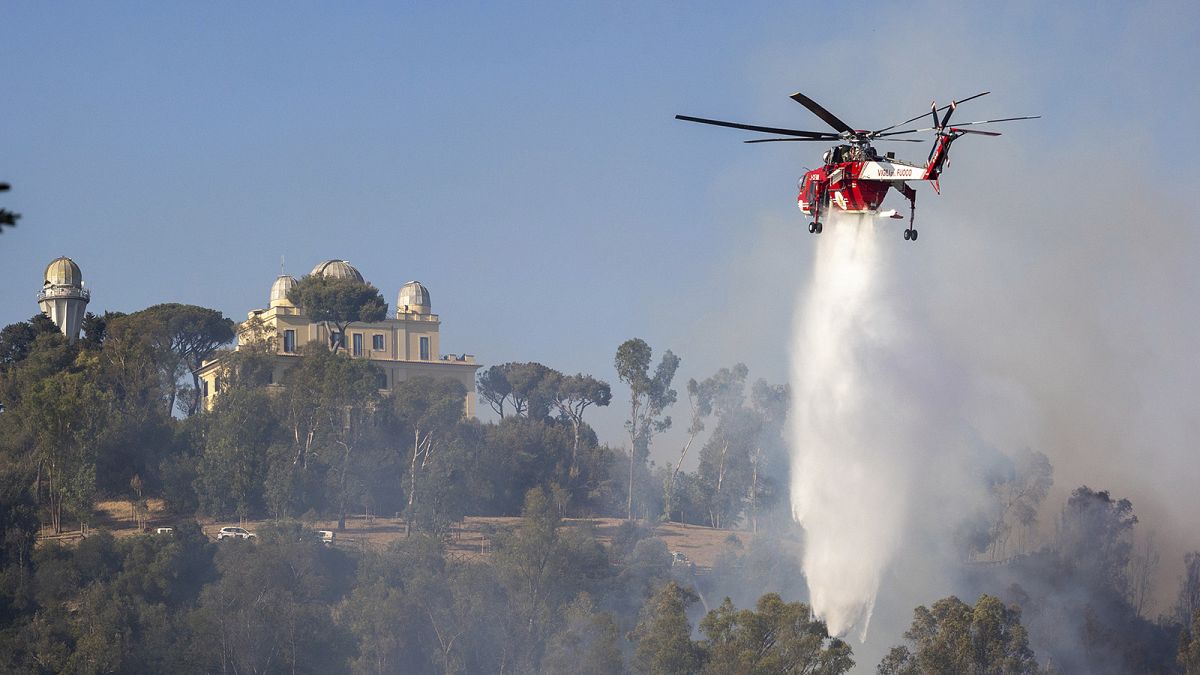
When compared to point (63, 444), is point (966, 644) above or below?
below

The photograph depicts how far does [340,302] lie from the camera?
136 metres

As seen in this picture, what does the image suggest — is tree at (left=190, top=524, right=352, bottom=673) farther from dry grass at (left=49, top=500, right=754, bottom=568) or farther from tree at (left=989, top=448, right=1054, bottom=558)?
tree at (left=989, top=448, right=1054, bottom=558)

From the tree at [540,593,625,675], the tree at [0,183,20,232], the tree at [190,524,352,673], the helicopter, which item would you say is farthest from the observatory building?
the tree at [0,183,20,232]

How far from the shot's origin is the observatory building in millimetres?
138125

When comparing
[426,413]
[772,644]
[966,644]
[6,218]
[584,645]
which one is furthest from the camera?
[426,413]

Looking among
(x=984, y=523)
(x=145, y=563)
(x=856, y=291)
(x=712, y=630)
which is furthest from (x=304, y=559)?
(x=984, y=523)

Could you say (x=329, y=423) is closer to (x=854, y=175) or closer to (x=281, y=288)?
(x=281, y=288)

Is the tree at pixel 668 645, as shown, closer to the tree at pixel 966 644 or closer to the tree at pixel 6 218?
the tree at pixel 966 644

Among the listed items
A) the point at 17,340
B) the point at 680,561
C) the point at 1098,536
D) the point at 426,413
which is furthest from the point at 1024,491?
the point at 17,340

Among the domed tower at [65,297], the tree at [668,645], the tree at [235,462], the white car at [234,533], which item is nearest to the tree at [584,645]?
the tree at [668,645]

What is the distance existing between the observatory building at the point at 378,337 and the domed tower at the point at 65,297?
34.9ft

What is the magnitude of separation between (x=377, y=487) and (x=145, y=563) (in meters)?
26.5

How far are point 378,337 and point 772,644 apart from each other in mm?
68180

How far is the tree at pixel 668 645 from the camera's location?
3226 inches
